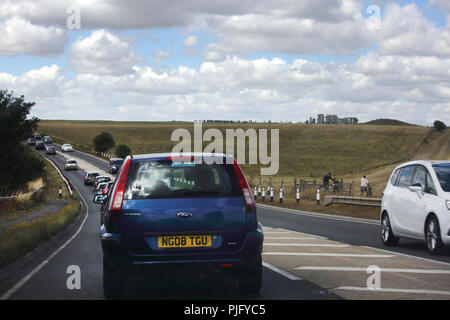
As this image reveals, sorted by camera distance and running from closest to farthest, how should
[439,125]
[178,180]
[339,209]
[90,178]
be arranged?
[178,180] → [339,209] → [90,178] → [439,125]

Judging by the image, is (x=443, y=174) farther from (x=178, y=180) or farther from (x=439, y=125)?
(x=439, y=125)

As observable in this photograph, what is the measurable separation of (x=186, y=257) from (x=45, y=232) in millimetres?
10122

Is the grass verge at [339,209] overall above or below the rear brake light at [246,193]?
below

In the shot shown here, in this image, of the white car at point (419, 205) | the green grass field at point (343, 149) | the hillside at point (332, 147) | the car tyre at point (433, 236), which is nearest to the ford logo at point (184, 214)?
the white car at point (419, 205)

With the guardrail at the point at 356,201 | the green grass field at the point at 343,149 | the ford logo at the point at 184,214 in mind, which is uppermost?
the green grass field at the point at 343,149

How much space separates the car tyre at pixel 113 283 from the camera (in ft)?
25.8

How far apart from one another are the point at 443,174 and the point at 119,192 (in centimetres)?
760

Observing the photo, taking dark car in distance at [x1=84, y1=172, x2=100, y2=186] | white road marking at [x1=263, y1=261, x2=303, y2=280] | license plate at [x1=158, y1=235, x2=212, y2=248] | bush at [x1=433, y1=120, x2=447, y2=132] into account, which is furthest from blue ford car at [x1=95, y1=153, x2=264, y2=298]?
bush at [x1=433, y1=120, x2=447, y2=132]

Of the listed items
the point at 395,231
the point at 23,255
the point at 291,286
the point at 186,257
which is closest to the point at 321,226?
the point at 395,231

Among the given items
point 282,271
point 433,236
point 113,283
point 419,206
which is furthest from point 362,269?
point 113,283

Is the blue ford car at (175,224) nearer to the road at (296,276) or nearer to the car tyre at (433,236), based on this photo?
the road at (296,276)

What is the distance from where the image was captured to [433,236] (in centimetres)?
1260
